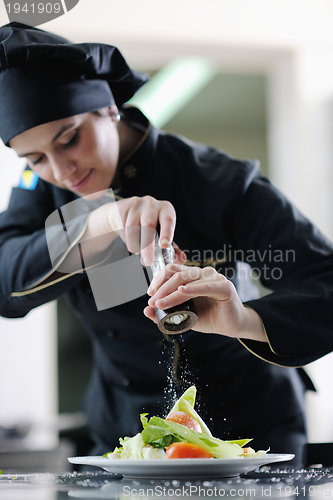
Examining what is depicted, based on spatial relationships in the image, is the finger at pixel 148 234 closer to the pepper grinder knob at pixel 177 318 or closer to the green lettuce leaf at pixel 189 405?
the pepper grinder knob at pixel 177 318

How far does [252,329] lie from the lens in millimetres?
755

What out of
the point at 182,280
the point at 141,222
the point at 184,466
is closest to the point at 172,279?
the point at 182,280

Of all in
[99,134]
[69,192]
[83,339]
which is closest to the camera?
[99,134]

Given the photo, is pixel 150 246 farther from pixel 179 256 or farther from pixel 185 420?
pixel 185 420

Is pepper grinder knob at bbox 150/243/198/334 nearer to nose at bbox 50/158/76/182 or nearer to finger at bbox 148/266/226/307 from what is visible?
finger at bbox 148/266/226/307

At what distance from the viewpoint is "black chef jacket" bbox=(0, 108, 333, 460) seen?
779mm

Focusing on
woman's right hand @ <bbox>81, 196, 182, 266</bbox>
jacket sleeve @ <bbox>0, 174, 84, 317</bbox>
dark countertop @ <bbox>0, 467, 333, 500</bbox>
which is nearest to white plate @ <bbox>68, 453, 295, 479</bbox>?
dark countertop @ <bbox>0, 467, 333, 500</bbox>

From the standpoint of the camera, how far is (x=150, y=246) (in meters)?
0.70

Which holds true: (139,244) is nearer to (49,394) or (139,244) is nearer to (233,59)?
(49,394)

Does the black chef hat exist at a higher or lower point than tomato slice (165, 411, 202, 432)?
higher

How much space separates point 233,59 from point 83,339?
1.83m

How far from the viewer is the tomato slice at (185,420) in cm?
66

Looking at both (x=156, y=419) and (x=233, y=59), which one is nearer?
(x=156, y=419)

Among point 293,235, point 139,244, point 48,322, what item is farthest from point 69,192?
point 48,322
